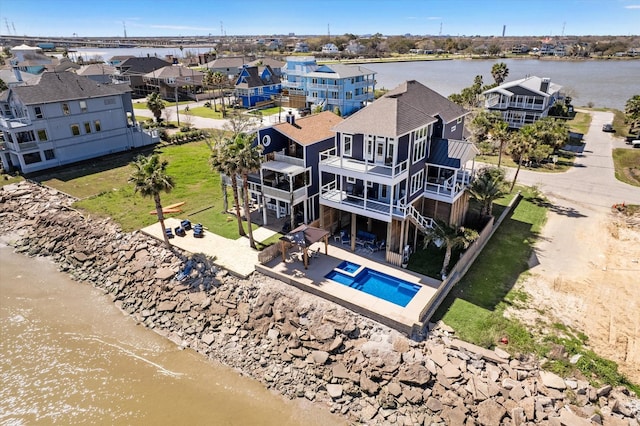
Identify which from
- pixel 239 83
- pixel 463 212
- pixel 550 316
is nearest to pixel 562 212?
pixel 463 212

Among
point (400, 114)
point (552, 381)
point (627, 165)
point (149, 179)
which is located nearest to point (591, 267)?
point (552, 381)

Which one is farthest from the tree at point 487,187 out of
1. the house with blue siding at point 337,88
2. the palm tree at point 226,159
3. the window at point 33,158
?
the window at point 33,158

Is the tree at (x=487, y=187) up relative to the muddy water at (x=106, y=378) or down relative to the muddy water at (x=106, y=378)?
up

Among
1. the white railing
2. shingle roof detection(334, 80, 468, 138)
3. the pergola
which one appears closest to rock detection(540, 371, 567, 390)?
the pergola

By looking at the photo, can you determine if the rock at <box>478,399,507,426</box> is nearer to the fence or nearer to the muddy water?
the fence

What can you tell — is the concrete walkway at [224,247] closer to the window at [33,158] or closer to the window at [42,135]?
the window at [42,135]
